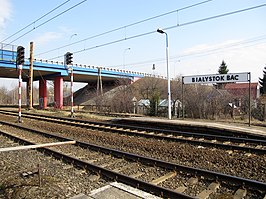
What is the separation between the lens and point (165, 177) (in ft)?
17.9

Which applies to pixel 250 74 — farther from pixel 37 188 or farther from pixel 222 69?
pixel 222 69

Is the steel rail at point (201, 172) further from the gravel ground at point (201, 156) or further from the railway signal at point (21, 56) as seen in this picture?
the railway signal at point (21, 56)

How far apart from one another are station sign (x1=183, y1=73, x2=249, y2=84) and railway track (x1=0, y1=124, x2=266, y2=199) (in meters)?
11.5

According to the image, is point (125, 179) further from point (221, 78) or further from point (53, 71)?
point (53, 71)

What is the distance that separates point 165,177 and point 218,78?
42.9ft

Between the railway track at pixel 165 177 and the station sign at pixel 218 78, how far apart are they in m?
11.5

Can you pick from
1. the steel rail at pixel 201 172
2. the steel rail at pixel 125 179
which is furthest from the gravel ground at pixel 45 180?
the steel rail at pixel 201 172

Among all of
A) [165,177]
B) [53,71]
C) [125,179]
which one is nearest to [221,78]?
[165,177]

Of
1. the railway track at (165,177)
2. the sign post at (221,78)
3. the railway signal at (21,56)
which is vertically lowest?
the railway track at (165,177)

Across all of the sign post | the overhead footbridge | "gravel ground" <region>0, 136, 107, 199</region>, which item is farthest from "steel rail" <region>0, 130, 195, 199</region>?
the overhead footbridge

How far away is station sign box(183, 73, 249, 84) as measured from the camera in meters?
15.6

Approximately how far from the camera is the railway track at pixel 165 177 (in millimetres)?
4676

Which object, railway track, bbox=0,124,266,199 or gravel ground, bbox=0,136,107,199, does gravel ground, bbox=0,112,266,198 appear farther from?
railway track, bbox=0,124,266,199

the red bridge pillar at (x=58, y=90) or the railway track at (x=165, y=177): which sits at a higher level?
the red bridge pillar at (x=58, y=90)
